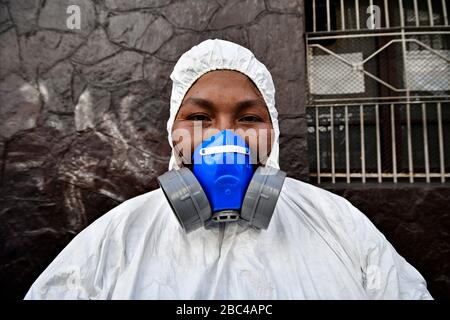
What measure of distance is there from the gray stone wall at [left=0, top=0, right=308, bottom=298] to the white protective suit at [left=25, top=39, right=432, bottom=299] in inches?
31.8

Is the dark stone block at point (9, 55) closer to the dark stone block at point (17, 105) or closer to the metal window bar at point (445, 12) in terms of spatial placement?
the dark stone block at point (17, 105)

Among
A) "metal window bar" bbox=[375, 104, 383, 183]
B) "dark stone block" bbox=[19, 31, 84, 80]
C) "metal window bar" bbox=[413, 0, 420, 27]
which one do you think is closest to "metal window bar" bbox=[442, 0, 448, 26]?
"metal window bar" bbox=[413, 0, 420, 27]

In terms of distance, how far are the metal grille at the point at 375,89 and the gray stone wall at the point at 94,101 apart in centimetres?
28

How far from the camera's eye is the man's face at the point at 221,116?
110 cm

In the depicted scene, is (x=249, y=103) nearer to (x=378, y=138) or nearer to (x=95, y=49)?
(x=378, y=138)

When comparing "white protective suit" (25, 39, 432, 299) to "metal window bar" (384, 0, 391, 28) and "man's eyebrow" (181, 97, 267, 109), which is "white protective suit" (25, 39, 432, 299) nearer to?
"man's eyebrow" (181, 97, 267, 109)

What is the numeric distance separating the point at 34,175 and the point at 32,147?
0.64ft

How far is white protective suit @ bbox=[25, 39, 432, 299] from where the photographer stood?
0.94 meters

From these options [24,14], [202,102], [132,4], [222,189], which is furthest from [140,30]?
[222,189]

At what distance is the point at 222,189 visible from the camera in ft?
3.26

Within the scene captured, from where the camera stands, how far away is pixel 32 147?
6.62ft
